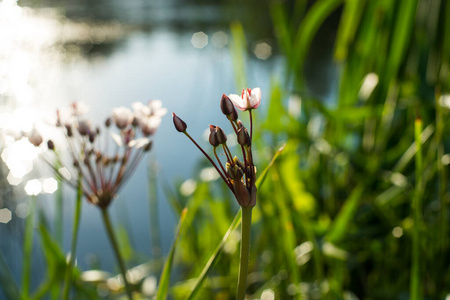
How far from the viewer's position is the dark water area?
207cm

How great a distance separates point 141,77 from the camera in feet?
13.1

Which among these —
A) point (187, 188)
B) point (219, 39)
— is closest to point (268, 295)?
point (187, 188)

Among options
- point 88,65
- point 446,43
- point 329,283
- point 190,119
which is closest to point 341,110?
point 446,43

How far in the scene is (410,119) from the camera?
1.18 m

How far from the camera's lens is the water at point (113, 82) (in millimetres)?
2004

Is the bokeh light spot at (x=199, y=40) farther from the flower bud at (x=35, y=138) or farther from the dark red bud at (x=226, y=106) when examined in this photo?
the dark red bud at (x=226, y=106)

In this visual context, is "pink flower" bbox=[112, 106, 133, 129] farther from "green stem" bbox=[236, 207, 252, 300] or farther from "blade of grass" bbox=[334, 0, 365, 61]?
"blade of grass" bbox=[334, 0, 365, 61]

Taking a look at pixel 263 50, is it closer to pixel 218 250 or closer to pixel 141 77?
pixel 141 77

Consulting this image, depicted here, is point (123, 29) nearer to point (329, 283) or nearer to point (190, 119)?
point (190, 119)

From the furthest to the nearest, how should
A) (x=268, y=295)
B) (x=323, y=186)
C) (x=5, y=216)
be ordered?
(x=5, y=216)
(x=323, y=186)
(x=268, y=295)

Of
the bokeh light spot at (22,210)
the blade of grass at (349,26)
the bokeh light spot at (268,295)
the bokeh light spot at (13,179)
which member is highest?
the blade of grass at (349,26)

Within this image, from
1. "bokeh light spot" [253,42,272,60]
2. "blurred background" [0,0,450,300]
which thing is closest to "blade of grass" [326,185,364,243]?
"blurred background" [0,0,450,300]

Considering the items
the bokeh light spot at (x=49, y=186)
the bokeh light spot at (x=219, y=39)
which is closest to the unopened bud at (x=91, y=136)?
the bokeh light spot at (x=49, y=186)

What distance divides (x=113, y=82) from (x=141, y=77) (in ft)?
0.81
